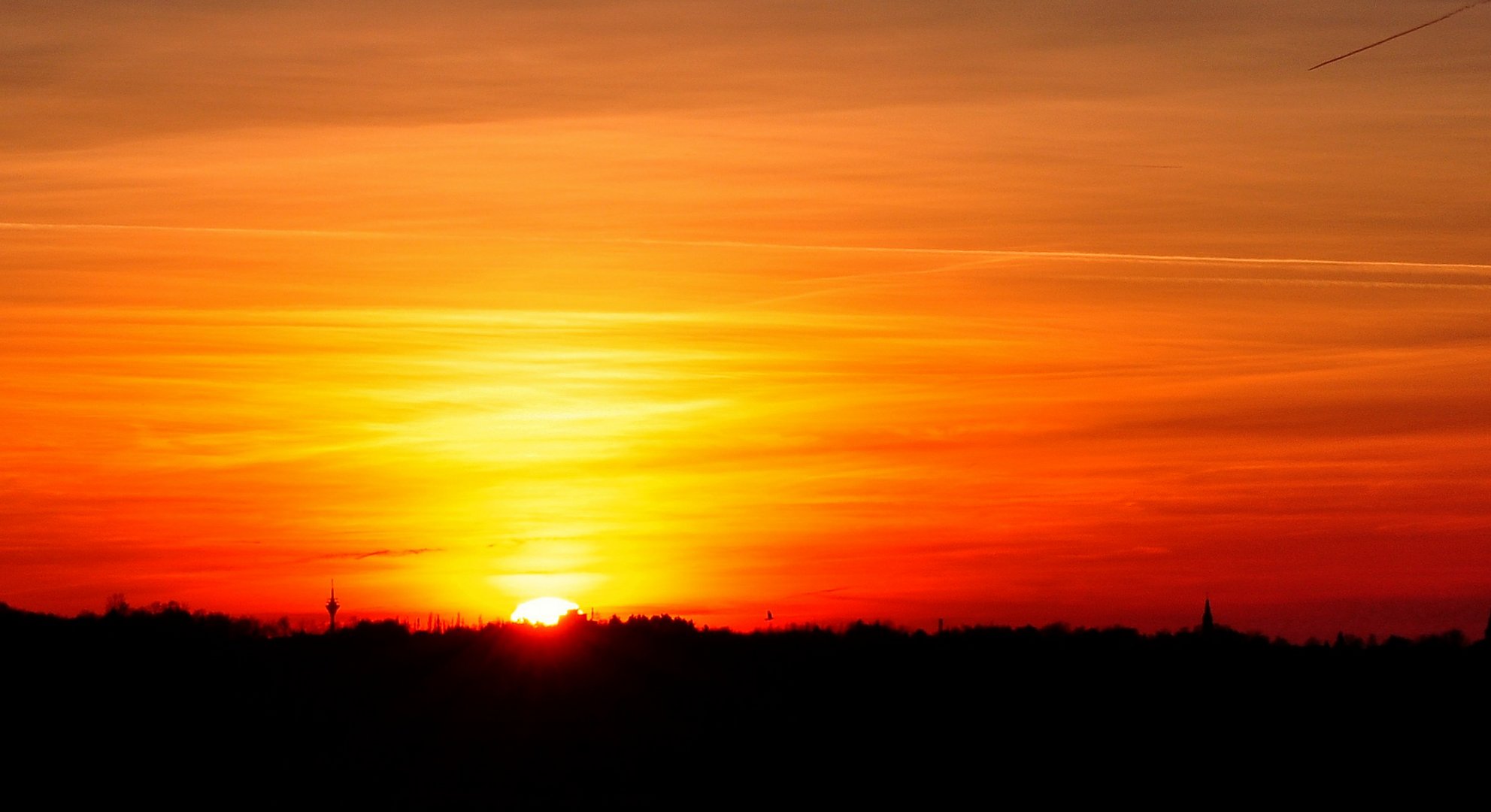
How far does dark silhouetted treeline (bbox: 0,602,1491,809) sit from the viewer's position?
36.5 meters

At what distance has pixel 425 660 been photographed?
49312mm

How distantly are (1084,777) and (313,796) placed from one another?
14823 millimetres

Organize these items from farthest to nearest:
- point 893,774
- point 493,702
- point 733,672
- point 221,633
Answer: point 221,633 → point 733,672 → point 493,702 → point 893,774

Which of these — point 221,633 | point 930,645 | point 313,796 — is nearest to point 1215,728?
point 930,645

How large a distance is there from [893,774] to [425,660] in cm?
1609

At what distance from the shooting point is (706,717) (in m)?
42.4

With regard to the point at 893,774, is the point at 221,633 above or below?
above

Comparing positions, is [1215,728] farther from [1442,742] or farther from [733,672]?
[733,672]

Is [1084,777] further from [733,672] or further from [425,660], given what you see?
[425,660]

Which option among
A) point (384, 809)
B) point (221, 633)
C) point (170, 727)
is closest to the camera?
point (384, 809)

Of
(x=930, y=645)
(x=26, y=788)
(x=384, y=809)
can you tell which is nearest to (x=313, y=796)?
(x=384, y=809)

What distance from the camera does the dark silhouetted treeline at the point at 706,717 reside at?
36.5 meters

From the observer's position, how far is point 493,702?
144ft

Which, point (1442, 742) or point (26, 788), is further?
point (1442, 742)
